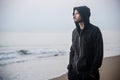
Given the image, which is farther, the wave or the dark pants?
the dark pants

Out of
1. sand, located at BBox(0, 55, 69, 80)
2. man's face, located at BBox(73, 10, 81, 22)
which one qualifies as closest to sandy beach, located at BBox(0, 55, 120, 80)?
sand, located at BBox(0, 55, 69, 80)

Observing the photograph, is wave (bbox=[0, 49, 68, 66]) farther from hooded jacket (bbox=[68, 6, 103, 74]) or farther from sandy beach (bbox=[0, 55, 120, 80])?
hooded jacket (bbox=[68, 6, 103, 74])

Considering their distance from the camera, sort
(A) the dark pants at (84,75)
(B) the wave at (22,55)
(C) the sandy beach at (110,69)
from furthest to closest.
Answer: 1. (C) the sandy beach at (110,69)
2. (A) the dark pants at (84,75)
3. (B) the wave at (22,55)

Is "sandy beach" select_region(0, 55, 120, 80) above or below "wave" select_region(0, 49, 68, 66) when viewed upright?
below

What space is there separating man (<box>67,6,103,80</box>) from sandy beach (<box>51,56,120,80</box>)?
1.57 ft

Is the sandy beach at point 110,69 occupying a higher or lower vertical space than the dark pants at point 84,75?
lower

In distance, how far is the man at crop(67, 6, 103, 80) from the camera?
253 cm

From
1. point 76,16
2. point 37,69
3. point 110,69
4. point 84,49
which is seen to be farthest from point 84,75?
point 110,69

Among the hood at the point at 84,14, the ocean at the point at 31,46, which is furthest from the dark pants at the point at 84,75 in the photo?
the hood at the point at 84,14

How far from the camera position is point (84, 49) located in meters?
2.54

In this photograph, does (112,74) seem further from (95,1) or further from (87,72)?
(95,1)

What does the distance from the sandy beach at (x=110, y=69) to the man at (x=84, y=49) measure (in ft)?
1.57

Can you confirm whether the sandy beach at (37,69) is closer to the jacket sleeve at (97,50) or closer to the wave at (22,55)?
the wave at (22,55)

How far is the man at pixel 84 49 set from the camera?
2.53 meters
